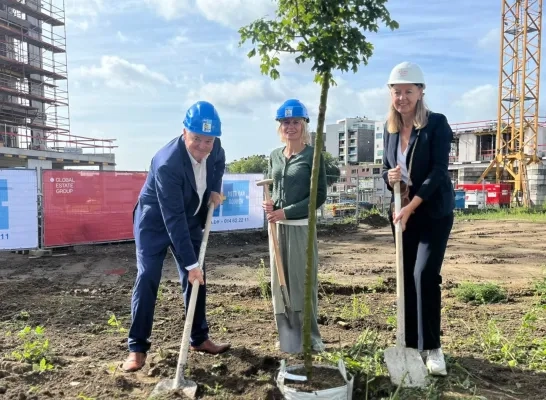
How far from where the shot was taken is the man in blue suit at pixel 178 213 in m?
3.29

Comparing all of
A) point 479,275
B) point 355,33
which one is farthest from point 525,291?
point 355,33

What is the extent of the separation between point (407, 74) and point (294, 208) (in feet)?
4.16

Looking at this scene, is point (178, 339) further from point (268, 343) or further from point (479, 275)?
point (479, 275)

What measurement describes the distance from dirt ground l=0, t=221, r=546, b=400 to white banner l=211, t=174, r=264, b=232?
7.50 feet

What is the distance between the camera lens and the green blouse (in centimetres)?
375

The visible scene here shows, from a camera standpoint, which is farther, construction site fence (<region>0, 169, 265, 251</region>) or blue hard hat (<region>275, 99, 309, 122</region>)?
construction site fence (<region>0, 169, 265, 251</region>)

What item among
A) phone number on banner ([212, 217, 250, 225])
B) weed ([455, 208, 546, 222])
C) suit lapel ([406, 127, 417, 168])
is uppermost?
suit lapel ([406, 127, 417, 168])

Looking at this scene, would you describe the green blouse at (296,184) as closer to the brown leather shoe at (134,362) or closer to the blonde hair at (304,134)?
the blonde hair at (304,134)

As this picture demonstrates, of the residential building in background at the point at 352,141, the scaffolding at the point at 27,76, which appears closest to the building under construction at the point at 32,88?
the scaffolding at the point at 27,76

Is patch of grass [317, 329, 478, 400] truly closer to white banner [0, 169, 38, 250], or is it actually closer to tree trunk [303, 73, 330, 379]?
tree trunk [303, 73, 330, 379]

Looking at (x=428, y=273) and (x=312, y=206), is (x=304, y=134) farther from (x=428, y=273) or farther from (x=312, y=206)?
(x=428, y=273)

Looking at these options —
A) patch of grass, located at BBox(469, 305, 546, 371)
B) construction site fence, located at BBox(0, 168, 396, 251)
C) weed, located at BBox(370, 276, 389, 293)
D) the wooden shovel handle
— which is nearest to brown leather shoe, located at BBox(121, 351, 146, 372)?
the wooden shovel handle

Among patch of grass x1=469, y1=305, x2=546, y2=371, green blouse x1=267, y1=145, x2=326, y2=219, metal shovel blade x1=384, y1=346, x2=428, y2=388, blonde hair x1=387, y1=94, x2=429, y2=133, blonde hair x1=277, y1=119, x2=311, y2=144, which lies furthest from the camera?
blonde hair x1=277, y1=119, x2=311, y2=144

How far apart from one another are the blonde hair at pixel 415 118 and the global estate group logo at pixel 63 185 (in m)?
8.98
